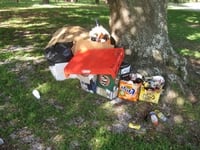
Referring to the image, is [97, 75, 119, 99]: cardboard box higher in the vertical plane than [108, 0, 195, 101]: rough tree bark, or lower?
lower

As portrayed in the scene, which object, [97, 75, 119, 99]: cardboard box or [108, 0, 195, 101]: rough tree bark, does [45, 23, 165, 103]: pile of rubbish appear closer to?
[97, 75, 119, 99]: cardboard box

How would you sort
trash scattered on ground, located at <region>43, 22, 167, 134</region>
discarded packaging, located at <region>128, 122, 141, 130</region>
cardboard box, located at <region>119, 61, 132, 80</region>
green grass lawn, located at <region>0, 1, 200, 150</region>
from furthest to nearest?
cardboard box, located at <region>119, 61, 132, 80</region> < trash scattered on ground, located at <region>43, 22, 167, 134</region> < discarded packaging, located at <region>128, 122, 141, 130</region> < green grass lawn, located at <region>0, 1, 200, 150</region>

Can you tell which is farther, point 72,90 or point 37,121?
point 72,90

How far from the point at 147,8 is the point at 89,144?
2.37 m

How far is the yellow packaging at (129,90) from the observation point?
4881 mm

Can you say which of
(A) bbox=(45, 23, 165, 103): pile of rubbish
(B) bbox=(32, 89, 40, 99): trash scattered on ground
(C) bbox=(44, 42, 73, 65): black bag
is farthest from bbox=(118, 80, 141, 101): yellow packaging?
(B) bbox=(32, 89, 40, 99): trash scattered on ground

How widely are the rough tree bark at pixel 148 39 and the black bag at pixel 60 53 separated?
0.88 m

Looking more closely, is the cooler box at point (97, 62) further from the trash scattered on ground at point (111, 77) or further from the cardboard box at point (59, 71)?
the cardboard box at point (59, 71)

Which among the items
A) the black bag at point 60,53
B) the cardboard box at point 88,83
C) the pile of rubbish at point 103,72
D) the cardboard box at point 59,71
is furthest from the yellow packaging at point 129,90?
the black bag at point 60,53

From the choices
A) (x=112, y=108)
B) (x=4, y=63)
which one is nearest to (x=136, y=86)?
(x=112, y=108)

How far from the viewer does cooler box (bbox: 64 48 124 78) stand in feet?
15.7

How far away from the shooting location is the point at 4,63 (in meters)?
6.27

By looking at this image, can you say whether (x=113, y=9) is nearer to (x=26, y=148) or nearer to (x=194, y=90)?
(x=194, y=90)

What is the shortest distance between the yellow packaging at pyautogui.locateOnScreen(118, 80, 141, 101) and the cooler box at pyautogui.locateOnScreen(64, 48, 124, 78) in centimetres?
24
